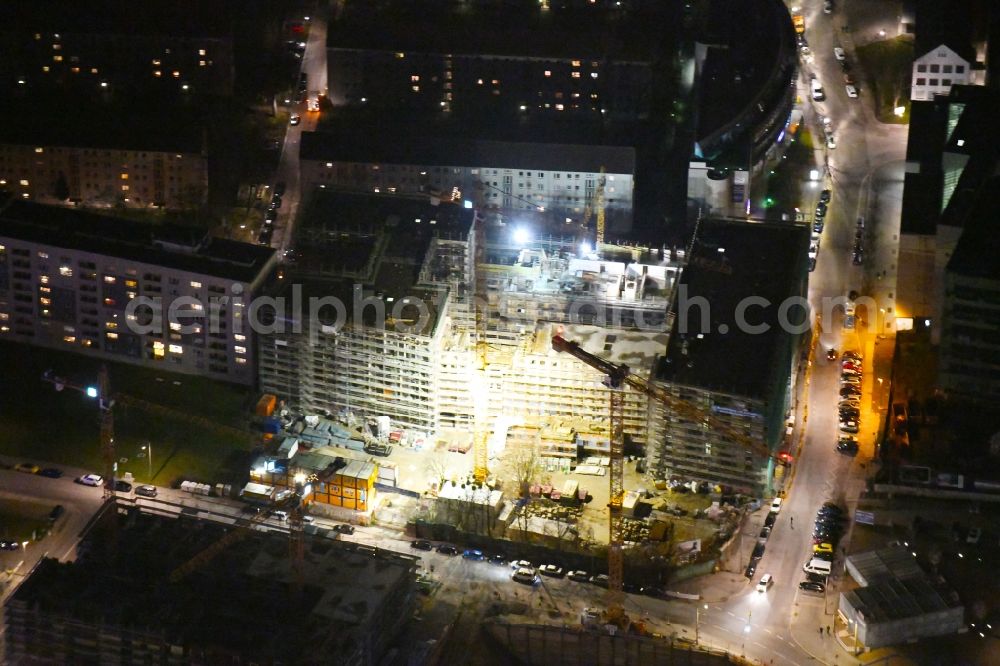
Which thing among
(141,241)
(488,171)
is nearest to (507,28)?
(488,171)

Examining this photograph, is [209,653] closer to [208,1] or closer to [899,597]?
[899,597]

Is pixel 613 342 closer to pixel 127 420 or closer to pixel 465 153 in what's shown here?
pixel 465 153

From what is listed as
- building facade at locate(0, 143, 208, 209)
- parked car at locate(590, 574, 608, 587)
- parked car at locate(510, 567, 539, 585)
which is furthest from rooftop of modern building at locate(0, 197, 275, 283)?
parked car at locate(590, 574, 608, 587)

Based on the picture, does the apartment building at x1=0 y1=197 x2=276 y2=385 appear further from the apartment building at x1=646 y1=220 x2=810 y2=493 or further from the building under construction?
the apartment building at x1=646 y1=220 x2=810 y2=493

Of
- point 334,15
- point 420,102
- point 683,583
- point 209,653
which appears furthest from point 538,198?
point 209,653

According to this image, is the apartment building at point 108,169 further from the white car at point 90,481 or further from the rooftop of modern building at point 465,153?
the white car at point 90,481
